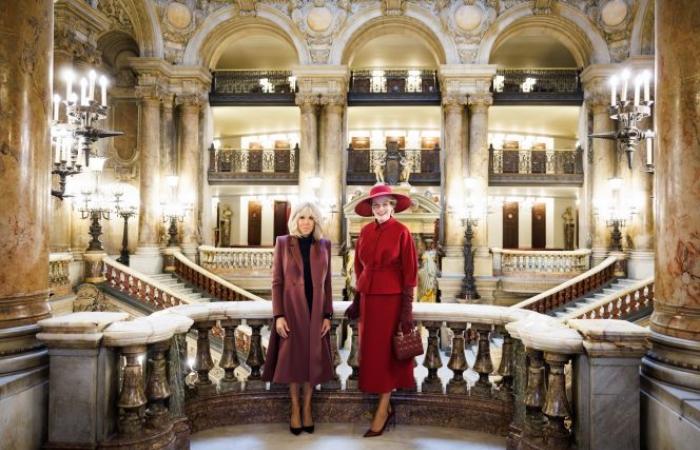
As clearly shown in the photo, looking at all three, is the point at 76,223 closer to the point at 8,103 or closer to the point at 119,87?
the point at 119,87

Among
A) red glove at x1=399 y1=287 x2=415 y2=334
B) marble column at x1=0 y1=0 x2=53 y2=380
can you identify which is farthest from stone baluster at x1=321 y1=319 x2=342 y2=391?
marble column at x1=0 y1=0 x2=53 y2=380

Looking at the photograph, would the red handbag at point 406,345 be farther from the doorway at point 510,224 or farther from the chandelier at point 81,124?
the doorway at point 510,224

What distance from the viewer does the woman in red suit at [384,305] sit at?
159 inches

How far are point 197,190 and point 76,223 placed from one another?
4.14 m

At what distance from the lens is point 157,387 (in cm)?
375

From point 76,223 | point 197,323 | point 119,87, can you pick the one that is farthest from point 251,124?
point 197,323

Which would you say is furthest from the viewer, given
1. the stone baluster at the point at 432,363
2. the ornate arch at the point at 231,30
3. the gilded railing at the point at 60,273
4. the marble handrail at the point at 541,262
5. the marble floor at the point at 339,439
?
the ornate arch at the point at 231,30

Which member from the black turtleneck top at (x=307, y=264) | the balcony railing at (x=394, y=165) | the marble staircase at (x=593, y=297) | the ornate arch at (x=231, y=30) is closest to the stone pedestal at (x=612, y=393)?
the black turtleneck top at (x=307, y=264)

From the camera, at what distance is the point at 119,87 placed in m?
19.1

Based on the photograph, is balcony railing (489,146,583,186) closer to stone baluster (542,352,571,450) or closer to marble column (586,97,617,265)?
marble column (586,97,617,265)

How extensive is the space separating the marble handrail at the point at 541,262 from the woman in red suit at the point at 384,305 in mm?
13645

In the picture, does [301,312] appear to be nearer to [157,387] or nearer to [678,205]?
[157,387]

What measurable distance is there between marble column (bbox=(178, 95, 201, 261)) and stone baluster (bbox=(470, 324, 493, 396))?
14782 mm

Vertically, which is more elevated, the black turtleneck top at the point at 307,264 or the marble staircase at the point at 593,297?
the black turtleneck top at the point at 307,264
